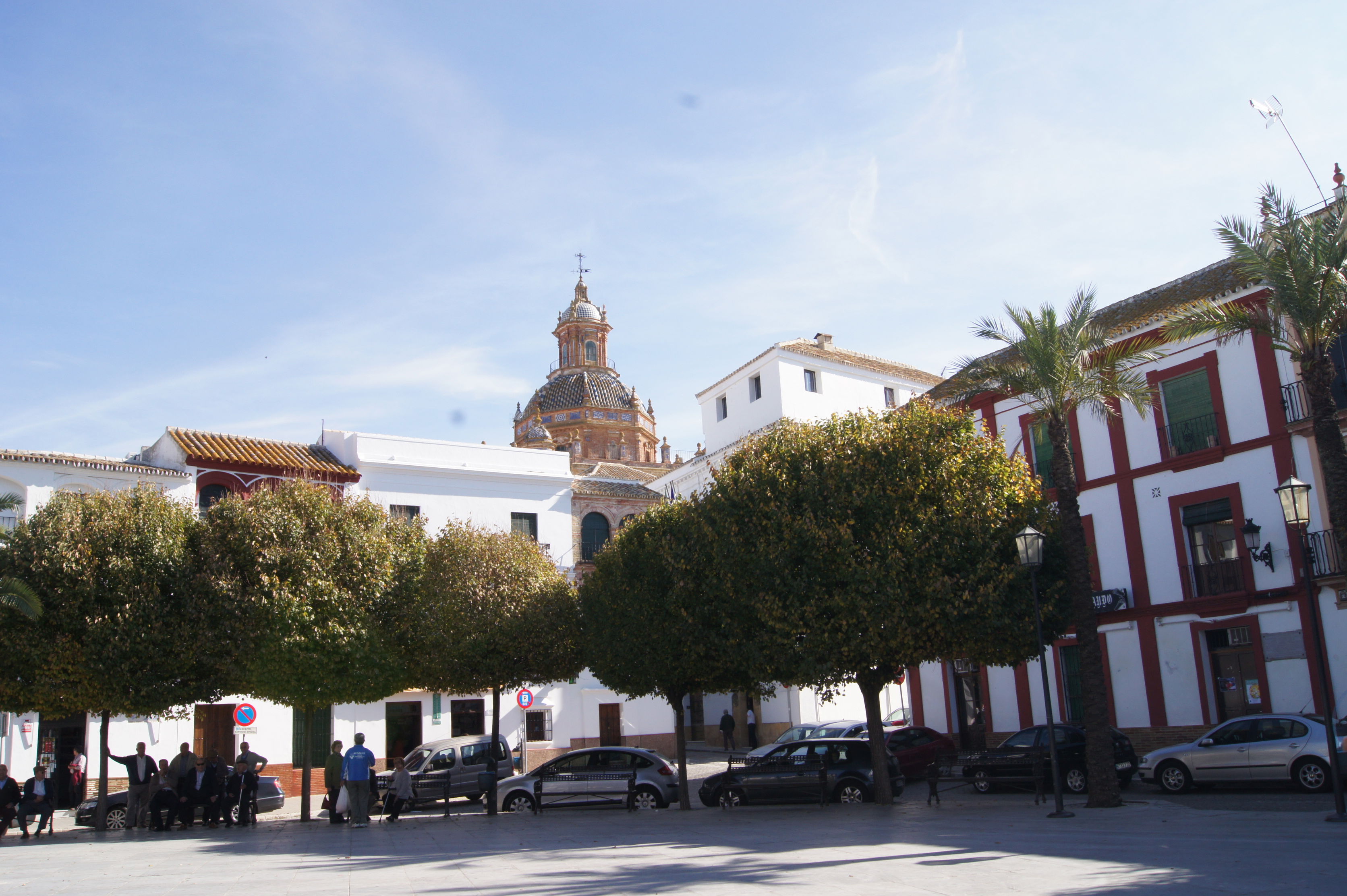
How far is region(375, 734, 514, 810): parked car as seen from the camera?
74.1ft

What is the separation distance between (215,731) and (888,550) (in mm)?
20334

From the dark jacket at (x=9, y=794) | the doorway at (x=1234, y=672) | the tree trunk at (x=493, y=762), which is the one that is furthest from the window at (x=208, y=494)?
the doorway at (x=1234, y=672)

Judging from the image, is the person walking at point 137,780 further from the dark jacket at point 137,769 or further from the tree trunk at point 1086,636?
the tree trunk at point 1086,636

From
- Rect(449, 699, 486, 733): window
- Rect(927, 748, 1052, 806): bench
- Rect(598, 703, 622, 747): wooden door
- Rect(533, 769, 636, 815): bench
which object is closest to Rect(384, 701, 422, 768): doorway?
Rect(449, 699, 486, 733): window

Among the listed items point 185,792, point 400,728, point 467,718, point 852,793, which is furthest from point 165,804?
point 467,718

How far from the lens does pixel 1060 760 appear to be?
19.8m

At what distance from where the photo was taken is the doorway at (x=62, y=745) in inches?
1005

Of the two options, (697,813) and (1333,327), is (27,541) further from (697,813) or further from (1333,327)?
(1333,327)

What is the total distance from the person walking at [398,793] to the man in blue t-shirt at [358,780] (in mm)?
1603

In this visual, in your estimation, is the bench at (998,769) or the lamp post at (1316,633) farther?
the bench at (998,769)

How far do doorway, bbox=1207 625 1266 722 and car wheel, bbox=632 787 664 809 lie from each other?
474 inches

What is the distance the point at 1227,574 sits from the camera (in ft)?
75.5

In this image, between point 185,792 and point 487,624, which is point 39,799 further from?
point 487,624

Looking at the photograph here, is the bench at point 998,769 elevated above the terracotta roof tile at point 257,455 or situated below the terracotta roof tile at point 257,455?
below
